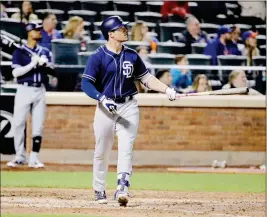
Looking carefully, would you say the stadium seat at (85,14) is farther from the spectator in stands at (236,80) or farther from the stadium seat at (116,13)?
the spectator in stands at (236,80)

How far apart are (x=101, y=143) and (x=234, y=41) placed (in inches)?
333

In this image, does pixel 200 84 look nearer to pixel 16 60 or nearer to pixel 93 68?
pixel 16 60

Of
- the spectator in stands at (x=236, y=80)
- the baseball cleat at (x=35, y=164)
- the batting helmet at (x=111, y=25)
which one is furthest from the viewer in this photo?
the spectator in stands at (x=236, y=80)

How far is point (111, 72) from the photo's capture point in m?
9.27

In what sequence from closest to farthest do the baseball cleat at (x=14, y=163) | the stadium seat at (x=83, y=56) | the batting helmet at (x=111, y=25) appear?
1. the batting helmet at (x=111, y=25)
2. the baseball cleat at (x=14, y=163)
3. the stadium seat at (x=83, y=56)

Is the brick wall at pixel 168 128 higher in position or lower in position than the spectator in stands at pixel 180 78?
lower

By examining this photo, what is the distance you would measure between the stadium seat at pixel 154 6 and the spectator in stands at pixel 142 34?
1.46ft

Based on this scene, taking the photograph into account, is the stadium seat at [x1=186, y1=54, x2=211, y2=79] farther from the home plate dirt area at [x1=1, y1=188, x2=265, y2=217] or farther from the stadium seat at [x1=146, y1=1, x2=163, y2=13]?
the home plate dirt area at [x1=1, y1=188, x2=265, y2=217]

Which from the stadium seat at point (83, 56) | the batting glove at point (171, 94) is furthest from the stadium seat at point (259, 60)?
the batting glove at point (171, 94)

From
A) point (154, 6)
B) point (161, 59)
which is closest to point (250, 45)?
point (161, 59)

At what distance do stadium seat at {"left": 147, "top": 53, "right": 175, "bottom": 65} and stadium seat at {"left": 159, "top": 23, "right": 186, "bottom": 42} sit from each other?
48 centimetres

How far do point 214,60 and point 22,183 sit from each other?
19.3 ft

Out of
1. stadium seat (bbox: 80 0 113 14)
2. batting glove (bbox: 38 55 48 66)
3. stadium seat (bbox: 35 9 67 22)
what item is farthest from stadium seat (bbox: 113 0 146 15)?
batting glove (bbox: 38 55 48 66)

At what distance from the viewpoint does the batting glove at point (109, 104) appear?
9016 mm
